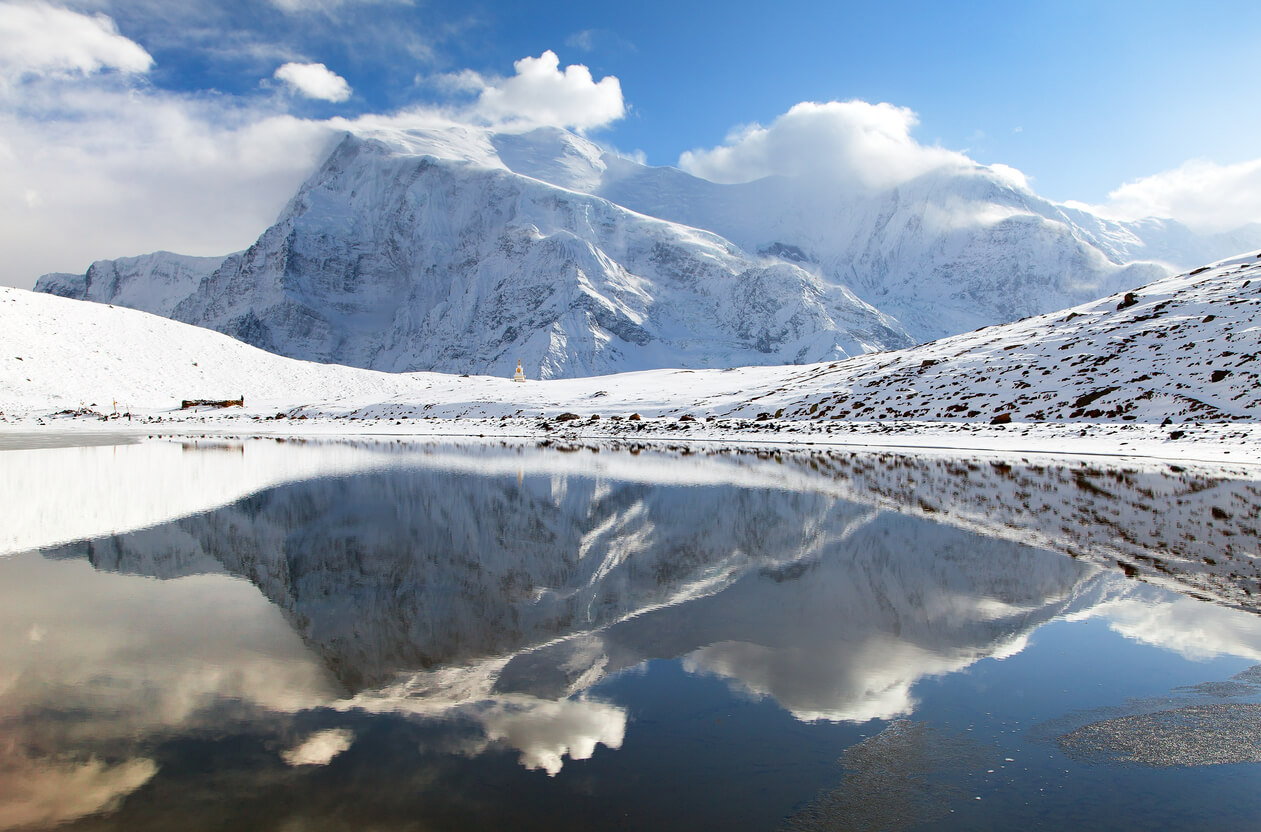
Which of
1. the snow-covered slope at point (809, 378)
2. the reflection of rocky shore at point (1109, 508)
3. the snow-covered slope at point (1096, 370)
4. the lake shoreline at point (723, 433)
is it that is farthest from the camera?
the snow-covered slope at point (809, 378)

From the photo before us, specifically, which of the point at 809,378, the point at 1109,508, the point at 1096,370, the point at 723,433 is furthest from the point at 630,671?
the point at 809,378

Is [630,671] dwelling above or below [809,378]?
below

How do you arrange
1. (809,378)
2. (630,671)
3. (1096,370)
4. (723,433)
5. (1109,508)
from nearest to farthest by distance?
(630,671) < (1109,508) < (1096,370) < (723,433) < (809,378)

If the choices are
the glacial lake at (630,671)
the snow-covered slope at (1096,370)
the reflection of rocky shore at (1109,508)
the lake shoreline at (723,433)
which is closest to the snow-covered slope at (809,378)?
the snow-covered slope at (1096,370)

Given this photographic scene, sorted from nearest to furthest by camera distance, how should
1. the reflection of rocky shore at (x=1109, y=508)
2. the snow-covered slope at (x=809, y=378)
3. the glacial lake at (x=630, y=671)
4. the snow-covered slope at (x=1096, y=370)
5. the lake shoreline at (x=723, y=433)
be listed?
1. the glacial lake at (x=630, y=671)
2. the reflection of rocky shore at (x=1109, y=508)
3. the lake shoreline at (x=723, y=433)
4. the snow-covered slope at (x=1096, y=370)
5. the snow-covered slope at (x=809, y=378)

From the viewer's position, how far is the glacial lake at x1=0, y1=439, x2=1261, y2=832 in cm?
414

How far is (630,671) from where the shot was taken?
614 centimetres

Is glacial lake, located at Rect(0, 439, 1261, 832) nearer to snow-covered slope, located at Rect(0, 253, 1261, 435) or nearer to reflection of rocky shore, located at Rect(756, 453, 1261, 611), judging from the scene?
reflection of rocky shore, located at Rect(756, 453, 1261, 611)

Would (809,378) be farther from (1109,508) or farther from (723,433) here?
(1109,508)

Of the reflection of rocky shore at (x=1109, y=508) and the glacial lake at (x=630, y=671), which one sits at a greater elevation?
the reflection of rocky shore at (x=1109, y=508)

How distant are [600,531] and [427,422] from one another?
148 ft

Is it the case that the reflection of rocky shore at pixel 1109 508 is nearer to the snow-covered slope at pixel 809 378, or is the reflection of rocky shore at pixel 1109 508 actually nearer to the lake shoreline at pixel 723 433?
the lake shoreline at pixel 723 433

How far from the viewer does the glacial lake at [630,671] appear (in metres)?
4.14

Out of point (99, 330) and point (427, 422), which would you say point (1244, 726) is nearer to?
point (427, 422)
